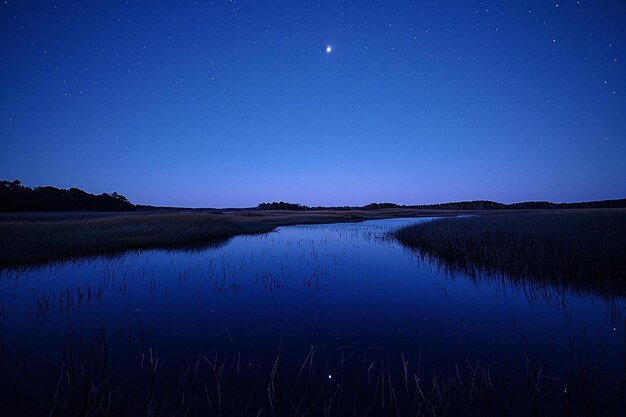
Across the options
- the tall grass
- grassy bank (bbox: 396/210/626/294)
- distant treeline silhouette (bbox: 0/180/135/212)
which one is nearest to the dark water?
grassy bank (bbox: 396/210/626/294)

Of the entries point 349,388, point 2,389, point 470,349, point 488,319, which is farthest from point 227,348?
point 488,319

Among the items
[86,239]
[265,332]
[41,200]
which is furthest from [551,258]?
[41,200]

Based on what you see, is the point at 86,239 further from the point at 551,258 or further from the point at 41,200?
the point at 41,200

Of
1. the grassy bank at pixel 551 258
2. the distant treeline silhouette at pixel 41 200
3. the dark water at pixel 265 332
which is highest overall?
the distant treeline silhouette at pixel 41 200

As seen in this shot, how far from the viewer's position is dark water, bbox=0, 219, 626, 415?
118 inches

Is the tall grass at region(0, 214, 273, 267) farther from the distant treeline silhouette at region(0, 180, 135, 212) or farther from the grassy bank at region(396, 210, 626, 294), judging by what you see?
the distant treeline silhouette at region(0, 180, 135, 212)

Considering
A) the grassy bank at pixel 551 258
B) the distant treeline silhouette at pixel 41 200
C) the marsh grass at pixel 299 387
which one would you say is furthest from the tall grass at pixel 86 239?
the distant treeline silhouette at pixel 41 200

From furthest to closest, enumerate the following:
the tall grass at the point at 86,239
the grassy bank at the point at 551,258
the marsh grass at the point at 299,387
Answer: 1. the tall grass at the point at 86,239
2. the grassy bank at the point at 551,258
3. the marsh grass at the point at 299,387

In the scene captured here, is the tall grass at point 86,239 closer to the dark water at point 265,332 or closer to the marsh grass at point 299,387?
the dark water at point 265,332

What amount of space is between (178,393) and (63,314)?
4.23 meters

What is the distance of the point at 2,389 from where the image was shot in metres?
2.85

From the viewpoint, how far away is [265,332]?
4.43m

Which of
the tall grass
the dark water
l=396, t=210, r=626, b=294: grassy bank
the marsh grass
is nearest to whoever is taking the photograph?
the marsh grass

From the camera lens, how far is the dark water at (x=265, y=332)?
9.86 ft
